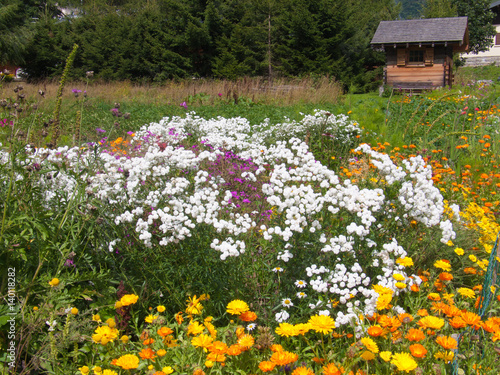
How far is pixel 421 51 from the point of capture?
64.2ft

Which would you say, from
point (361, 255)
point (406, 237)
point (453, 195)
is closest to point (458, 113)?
point (453, 195)

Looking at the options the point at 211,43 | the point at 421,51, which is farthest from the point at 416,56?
the point at 211,43

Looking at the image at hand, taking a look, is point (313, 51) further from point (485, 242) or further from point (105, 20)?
point (485, 242)

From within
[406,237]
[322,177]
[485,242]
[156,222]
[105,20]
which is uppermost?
[105,20]

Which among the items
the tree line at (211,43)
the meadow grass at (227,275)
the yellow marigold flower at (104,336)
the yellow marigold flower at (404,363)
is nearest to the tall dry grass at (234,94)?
the meadow grass at (227,275)

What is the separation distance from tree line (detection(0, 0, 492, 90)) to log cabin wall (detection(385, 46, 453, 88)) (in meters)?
2.57

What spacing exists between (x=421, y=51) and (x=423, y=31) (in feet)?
3.05

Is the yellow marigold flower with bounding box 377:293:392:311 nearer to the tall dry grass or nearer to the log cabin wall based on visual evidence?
the tall dry grass

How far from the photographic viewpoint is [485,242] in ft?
10.2

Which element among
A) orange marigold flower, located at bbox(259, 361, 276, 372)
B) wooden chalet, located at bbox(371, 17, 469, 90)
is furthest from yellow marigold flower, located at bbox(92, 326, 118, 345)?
wooden chalet, located at bbox(371, 17, 469, 90)

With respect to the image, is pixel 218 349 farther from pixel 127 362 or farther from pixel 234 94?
pixel 234 94

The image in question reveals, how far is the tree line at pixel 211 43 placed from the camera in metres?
21.5

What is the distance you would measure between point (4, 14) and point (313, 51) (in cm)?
1887

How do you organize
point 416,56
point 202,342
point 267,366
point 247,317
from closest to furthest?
point 267,366 → point 202,342 → point 247,317 → point 416,56
